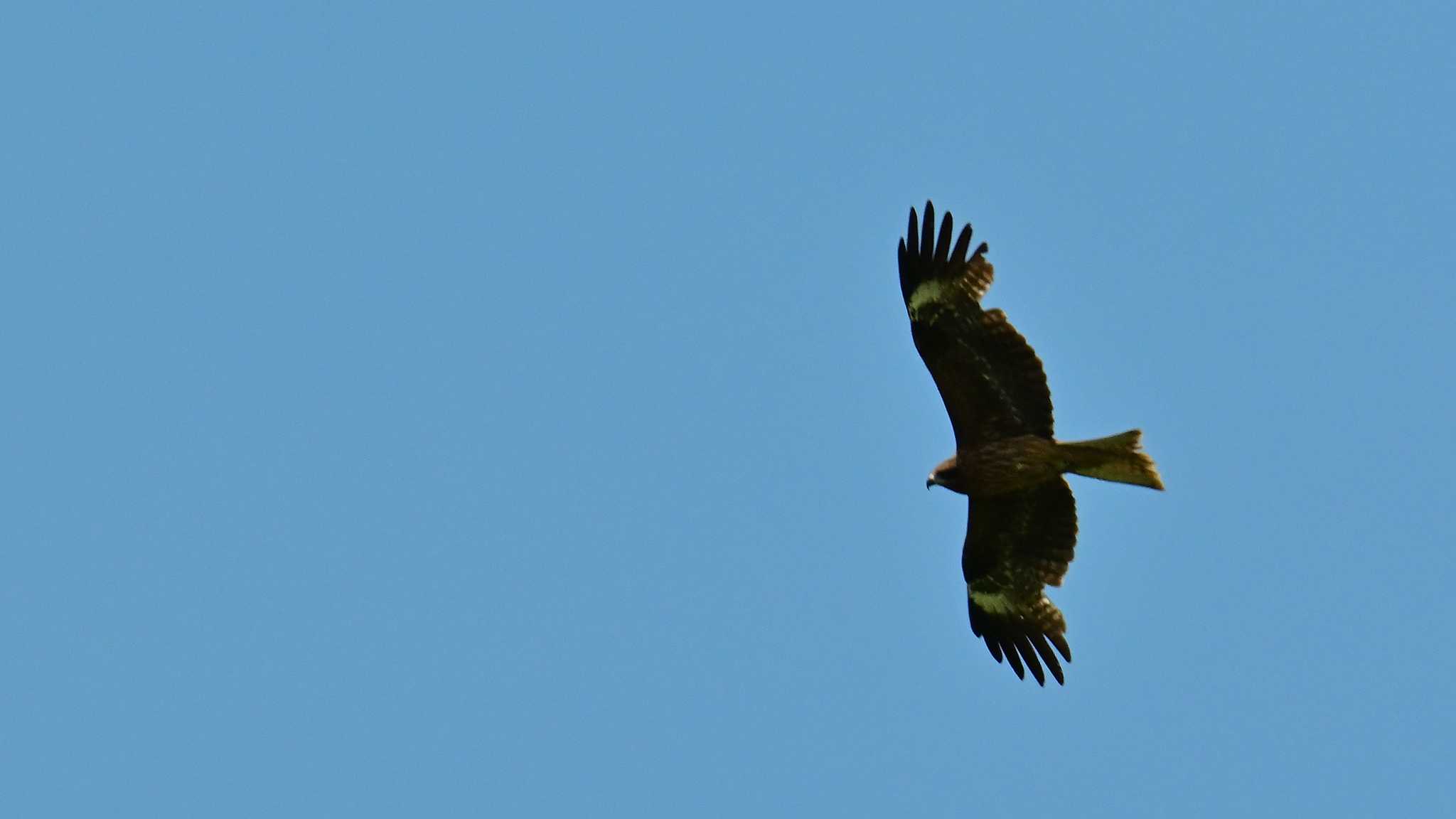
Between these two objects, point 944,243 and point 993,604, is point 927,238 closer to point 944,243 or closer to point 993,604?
point 944,243

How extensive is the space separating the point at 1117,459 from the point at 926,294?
1841 mm

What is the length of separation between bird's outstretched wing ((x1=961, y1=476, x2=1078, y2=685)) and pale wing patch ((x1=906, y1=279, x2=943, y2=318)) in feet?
5.68

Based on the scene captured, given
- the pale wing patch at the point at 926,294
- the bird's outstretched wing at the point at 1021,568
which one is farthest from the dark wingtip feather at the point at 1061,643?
the pale wing patch at the point at 926,294

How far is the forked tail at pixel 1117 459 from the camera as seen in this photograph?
1517cm

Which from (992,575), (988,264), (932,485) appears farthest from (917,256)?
(992,575)

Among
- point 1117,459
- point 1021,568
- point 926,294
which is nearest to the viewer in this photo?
point 1117,459

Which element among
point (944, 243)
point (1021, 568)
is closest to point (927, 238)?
point (944, 243)

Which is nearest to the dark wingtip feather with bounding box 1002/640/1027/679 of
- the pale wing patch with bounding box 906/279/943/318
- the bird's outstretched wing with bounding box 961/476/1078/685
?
the bird's outstretched wing with bounding box 961/476/1078/685

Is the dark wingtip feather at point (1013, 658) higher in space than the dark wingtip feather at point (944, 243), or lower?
lower

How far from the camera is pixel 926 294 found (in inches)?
613

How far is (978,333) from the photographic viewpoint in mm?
15469

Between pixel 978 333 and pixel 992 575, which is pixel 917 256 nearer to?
pixel 978 333

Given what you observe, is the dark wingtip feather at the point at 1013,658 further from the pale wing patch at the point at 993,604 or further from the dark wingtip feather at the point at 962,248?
the dark wingtip feather at the point at 962,248

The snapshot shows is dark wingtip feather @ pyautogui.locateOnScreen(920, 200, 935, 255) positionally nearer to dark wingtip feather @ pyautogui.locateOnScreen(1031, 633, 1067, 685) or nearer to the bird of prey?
the bird of prey
